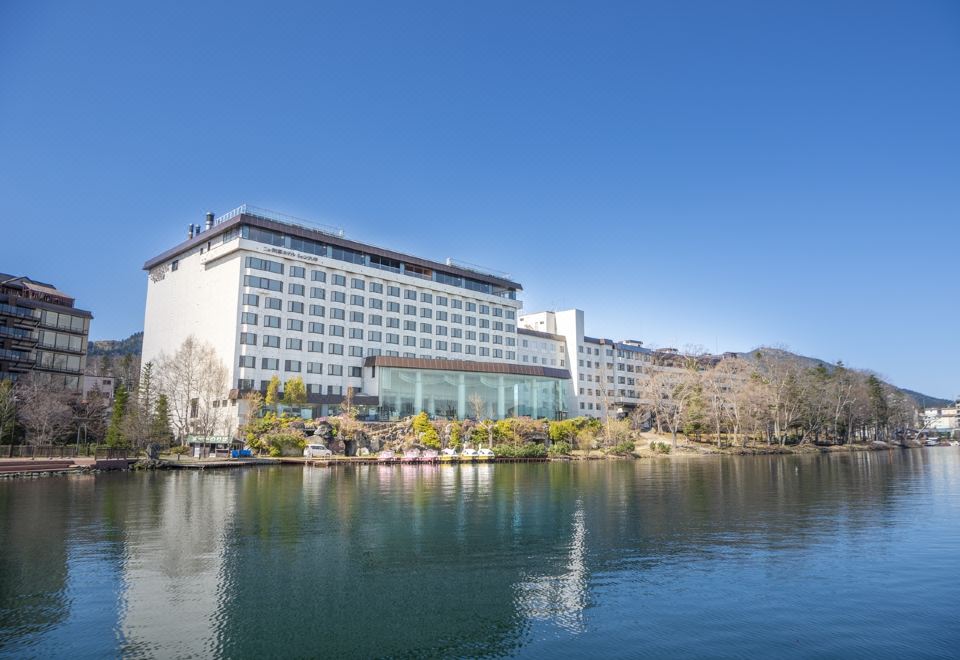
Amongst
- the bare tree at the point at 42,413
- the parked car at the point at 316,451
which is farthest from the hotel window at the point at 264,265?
the bare tree at the point at 42,413

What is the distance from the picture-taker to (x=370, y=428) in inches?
3465

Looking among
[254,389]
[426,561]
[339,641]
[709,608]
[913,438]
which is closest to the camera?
[339,641]

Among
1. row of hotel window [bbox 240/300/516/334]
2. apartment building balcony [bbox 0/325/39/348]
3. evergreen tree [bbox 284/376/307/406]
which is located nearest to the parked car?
evergreen tree [bbox 284/376/307/406]

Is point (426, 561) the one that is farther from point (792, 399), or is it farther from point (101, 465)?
point (792, 399)

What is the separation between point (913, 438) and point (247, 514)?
191 m

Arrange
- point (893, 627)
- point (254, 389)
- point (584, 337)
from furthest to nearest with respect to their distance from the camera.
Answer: point (584, 337) → point (254, 389) → point (893, 627)

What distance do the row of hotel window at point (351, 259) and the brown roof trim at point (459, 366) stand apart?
16.5 m

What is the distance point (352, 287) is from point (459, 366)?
70.0 feet

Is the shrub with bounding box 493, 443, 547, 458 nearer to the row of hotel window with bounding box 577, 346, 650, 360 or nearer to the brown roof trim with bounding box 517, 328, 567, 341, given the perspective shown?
the brown roof trim with bounding box 517, 328, 567, 341

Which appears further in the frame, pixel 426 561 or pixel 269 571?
pixel 426 561

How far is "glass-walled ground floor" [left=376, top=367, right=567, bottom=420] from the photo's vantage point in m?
97.0

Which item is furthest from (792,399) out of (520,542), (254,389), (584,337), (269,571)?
(269,571)

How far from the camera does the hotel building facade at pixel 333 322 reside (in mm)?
89688

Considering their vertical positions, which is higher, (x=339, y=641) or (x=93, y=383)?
(x=93, y=383)
